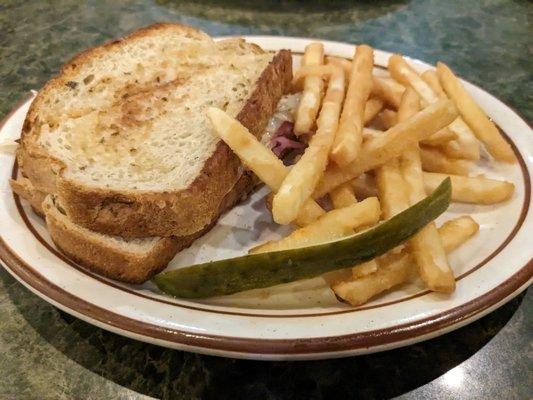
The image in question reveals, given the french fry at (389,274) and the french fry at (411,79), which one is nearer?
the french fry at (389,274)

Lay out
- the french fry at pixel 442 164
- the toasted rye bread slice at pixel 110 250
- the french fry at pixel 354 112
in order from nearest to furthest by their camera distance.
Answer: the toasted rye bread slice at pixel 110 250
the french fry at pixel 354 112
the french fry at pixel 442 164

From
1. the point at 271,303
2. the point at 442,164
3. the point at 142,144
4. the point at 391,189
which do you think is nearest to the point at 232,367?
the point at 271,303

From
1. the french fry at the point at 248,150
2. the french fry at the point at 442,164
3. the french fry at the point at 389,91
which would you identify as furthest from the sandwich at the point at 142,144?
the french fry at the point at 442,164

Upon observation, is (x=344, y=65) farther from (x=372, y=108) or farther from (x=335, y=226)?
(x=335, y=226)

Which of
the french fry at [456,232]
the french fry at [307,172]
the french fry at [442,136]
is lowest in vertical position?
the french fry at [456,232]

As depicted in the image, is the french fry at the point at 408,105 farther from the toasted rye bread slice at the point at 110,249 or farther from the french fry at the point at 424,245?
the toasted rye bread slice at the point at 110,249

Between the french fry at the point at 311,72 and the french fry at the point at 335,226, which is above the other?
the french fry at the point at 311,72

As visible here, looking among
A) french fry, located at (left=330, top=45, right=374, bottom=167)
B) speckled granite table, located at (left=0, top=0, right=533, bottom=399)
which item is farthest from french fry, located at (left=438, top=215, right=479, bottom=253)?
french fry, located at (left=330, top=45, right=374, bottom=167)
